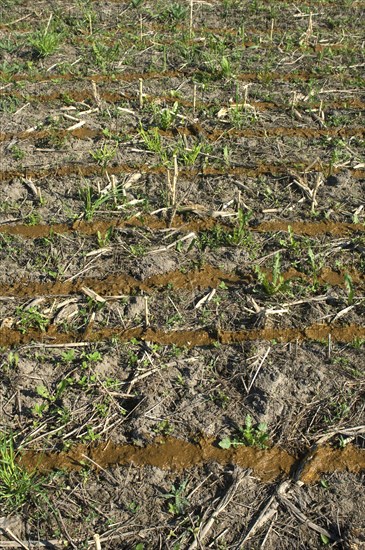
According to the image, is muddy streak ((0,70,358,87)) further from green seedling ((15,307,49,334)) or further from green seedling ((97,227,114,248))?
green seedling ((15,307,49,334))

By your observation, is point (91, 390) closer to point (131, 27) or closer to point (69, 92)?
point (69, 92)

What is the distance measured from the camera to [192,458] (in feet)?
9.87

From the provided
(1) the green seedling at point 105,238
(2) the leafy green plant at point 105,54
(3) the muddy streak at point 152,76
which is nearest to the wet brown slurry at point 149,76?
(3) the muddy streak at point 152,76

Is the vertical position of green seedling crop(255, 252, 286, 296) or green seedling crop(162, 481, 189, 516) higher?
green seedling crop(255, 252, 286, 296)

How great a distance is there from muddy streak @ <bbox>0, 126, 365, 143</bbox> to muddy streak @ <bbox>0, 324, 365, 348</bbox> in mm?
1847

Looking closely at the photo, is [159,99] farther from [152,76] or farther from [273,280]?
[273,280]

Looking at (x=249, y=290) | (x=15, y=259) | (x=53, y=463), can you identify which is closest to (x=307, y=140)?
(x=249, y=290)

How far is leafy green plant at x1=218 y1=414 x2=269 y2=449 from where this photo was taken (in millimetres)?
3031

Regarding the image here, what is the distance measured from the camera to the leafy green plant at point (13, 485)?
285cm

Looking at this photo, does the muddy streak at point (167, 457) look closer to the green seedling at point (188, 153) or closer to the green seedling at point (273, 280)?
the green seedling at point (273, 280)

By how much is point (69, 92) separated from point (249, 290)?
2.58m

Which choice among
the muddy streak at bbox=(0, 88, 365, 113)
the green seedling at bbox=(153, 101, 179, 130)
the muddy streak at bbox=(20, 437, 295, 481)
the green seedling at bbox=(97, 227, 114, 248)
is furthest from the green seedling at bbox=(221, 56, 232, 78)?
the muddy streak at bbox=(20, 437, 295, 481)

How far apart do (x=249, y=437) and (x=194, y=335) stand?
69 cm

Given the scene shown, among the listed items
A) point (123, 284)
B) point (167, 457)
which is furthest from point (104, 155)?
point (167, 457)
